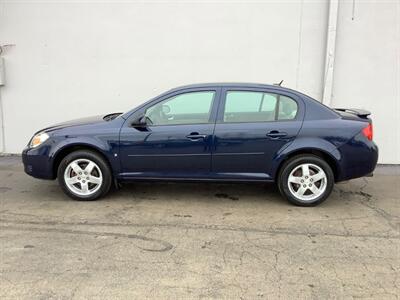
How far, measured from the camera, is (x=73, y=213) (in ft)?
17.5

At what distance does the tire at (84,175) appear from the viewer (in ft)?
18.5

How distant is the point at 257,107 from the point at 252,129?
322 mm

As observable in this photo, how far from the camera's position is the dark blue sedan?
5469mm


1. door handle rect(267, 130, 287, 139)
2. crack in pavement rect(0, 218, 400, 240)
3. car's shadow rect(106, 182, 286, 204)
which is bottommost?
car's shadow rect(106, 182, 286, 204)

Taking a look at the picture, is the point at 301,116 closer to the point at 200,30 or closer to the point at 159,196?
the point at 159,196

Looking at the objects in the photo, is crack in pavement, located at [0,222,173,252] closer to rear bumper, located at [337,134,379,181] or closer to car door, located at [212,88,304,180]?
car door, located at [212,88,304,180]

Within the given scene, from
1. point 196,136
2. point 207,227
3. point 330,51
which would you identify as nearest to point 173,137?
point 196,136

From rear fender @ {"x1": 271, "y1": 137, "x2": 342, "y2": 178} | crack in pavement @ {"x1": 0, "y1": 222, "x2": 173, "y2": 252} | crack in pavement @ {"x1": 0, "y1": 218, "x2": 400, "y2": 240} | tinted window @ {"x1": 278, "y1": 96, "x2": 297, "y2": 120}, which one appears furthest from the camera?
tinted window @ {"x1": 278, "y1": 96, "x2": 297, "y2": 120}

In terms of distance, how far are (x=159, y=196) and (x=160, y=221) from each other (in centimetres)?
101

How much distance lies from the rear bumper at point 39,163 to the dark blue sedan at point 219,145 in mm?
13

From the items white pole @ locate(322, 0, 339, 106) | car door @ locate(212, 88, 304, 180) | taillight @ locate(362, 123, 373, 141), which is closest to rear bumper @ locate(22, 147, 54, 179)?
car door @ locate(212, 88, 304, 180)

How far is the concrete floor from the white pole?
2054mm

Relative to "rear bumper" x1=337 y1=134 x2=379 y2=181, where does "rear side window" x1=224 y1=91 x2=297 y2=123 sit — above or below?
above

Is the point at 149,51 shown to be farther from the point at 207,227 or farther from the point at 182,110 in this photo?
the point at 207,227
